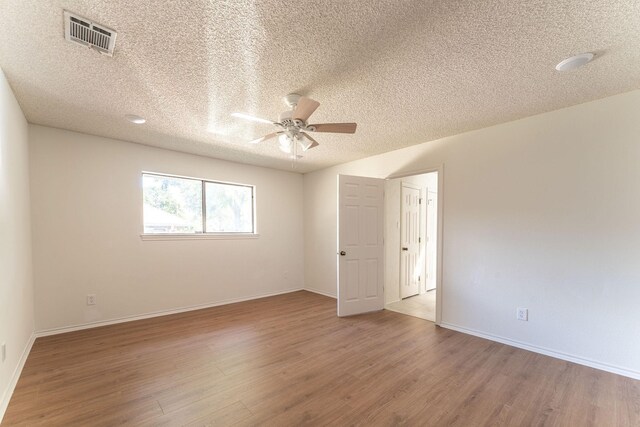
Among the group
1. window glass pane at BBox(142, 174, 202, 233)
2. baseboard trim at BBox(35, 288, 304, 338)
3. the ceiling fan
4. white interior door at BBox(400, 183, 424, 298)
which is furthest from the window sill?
white interior door at BBox(400, 183, 424, 298)

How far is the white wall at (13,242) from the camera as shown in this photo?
1.98 meters

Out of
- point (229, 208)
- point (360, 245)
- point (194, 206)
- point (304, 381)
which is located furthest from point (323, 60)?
point (229, 208)

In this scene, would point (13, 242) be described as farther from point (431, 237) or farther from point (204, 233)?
point (431, 237)

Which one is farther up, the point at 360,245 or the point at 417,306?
the point at 360,245

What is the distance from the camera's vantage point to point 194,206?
14.3 ft

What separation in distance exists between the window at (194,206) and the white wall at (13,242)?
1.25 metres

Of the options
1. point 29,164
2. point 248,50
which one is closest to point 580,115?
point 248,50

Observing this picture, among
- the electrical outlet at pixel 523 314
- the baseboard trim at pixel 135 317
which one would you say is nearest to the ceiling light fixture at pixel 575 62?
the electrical outlet at pixel 523 314

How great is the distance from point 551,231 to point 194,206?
15.6 feet

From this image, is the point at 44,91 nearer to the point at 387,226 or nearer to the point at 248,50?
the point at 248,50

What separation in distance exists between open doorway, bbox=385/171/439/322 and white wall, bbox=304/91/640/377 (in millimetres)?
745

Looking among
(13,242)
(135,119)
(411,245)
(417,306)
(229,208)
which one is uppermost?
(135,119)

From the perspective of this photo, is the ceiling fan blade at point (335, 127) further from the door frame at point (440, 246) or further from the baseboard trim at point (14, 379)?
the baseboard trim at point (14, 379)

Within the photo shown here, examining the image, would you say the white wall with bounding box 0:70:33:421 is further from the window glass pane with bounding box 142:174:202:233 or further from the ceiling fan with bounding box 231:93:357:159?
the ceiling fan with bounding box 231:93:357:159
